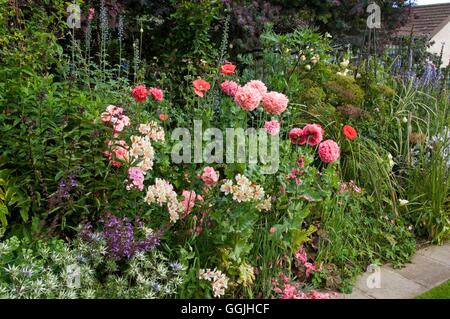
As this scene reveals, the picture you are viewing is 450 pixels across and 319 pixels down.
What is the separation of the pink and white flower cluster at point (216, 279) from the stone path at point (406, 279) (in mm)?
846

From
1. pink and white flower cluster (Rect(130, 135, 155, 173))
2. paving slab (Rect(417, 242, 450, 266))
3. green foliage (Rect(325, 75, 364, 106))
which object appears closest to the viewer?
pink and white flower cluster (Rect(130, 135, 155, 173))

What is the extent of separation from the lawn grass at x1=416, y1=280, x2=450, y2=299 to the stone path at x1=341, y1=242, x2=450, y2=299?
3 centimetres

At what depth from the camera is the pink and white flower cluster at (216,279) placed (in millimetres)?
2270

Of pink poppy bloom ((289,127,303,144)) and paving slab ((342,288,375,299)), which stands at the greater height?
pink poppy bloom ((289,127,303,144))

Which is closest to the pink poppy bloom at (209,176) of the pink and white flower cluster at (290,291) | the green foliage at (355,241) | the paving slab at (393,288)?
the pink and white flower cluster at (290,291)

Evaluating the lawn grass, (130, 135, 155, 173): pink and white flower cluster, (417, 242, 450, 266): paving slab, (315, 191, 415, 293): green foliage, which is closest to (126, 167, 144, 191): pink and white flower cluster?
(130, 135, 155, 173): pink and white flower cluster

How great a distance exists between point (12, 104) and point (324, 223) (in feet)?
6.65

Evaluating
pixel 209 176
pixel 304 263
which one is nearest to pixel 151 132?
pixel 209 176

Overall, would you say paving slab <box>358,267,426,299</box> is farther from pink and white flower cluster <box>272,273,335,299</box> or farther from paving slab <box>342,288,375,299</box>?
pink and white flower cluster <box>272,273,335,299</box>

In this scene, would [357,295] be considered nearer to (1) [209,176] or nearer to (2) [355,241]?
(2) [355,241]

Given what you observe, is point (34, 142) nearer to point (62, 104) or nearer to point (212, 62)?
point (62, 104)

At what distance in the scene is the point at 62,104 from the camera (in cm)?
261

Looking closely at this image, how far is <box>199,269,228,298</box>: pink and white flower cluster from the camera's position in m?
2.27

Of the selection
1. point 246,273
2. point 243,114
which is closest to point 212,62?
point 243,114
